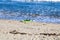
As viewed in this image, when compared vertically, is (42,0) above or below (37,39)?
below

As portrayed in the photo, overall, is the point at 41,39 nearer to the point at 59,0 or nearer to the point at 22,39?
the point at 22,39

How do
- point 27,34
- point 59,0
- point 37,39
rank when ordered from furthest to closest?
1. point 59,0
2. point 27,34
3. point 37,39

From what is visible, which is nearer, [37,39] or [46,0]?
[37,39]

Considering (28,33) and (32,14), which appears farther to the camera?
(32,14)

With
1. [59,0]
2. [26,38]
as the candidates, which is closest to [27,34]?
[26,38]

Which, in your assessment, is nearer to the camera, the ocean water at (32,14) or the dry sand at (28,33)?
the dry sand at (28,33)

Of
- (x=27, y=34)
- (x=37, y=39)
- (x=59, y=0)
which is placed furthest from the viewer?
(x=59, y=0)

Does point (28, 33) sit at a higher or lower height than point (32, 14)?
higher

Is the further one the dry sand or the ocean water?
the ocean water

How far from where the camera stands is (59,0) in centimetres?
8775

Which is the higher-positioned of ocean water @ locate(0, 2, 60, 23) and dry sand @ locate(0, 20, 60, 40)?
dry sand @ locate(0, 20, 60, 40)

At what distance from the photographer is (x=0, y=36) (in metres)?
11.4

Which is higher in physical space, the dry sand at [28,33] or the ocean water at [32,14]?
the dry sand at [28,33]

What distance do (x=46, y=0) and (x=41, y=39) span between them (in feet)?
260
